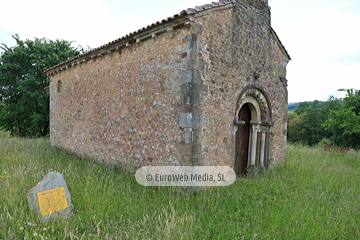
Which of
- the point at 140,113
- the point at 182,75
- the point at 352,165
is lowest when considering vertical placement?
the point at 352,165

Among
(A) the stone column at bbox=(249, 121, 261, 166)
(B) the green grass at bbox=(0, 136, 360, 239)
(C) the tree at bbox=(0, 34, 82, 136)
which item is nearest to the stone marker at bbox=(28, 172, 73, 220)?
(B) the green grass at bbox=(0, 136, 360, 239)

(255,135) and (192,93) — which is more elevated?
(192,93)

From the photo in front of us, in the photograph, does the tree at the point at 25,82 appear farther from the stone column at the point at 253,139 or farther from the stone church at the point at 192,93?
the stone column at the point at 253,139

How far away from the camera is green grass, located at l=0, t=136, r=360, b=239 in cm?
353

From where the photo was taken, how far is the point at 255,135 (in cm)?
751

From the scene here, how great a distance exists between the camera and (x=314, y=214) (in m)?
4.51

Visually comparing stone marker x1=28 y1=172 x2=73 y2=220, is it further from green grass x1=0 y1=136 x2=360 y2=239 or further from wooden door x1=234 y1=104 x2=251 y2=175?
wooden door x1=234 y1=104 x2=251 y2=175

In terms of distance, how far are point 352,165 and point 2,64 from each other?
21.4 meters

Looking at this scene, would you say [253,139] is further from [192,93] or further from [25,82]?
[25,82]

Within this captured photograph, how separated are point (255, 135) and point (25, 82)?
1508 centimetres

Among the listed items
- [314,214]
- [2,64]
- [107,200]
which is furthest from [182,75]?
[2,64]

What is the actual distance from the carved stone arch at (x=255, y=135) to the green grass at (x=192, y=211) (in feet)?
3.26

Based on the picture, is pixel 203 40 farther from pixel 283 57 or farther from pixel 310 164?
pixel 310 164

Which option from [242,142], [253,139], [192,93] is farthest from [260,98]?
[192,93]
